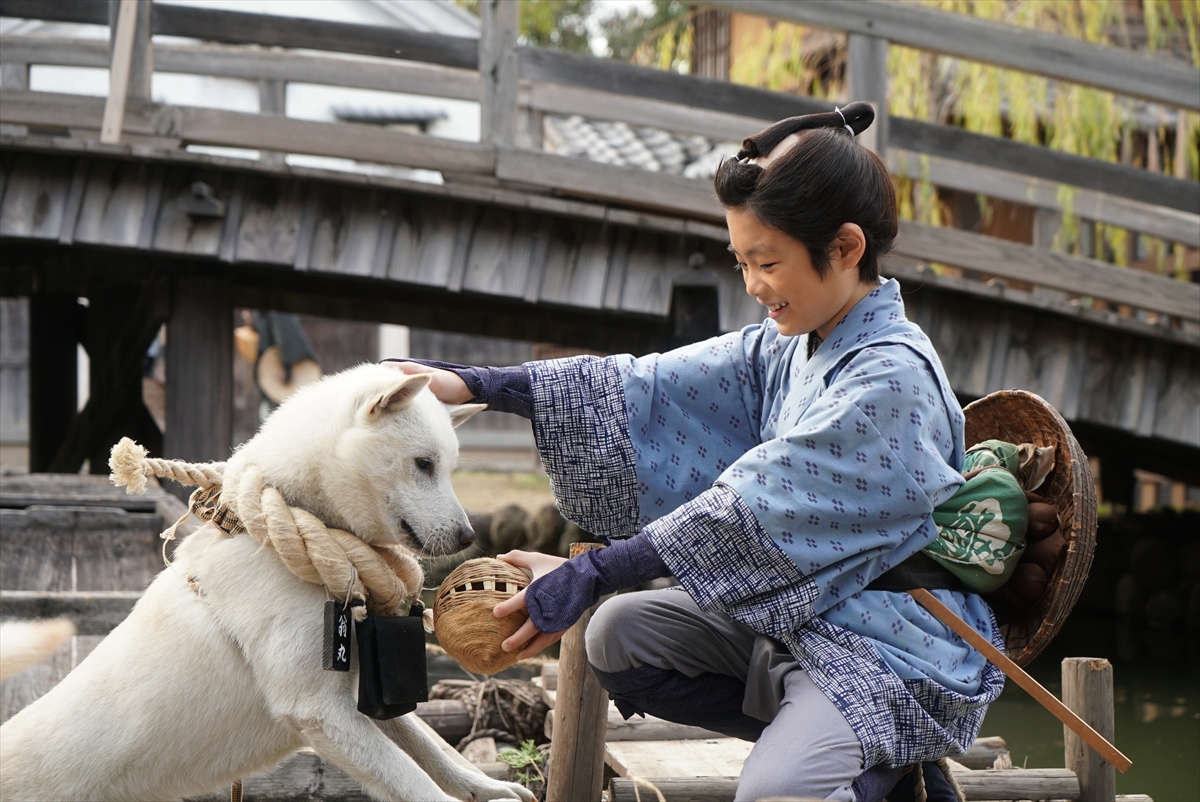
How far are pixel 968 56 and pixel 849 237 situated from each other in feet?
12.5

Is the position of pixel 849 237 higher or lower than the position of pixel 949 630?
higher

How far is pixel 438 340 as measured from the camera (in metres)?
18.8

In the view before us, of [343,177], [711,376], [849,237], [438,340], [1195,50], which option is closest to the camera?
[849,237]

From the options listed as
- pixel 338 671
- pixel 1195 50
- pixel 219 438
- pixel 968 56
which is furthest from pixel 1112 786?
pixel 1195 50

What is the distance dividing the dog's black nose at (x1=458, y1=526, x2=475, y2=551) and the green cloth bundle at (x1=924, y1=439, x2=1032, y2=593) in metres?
0.90

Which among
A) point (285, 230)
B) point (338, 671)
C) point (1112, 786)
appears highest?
point (285, 230)

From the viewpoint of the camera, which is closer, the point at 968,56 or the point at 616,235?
the point at 968,56

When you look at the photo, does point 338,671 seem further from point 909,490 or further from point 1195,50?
point 1195,50

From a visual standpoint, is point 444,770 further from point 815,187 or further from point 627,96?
point 627,96

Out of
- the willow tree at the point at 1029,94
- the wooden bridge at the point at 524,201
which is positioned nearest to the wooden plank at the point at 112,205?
the wooden bridge at the point at 524,201

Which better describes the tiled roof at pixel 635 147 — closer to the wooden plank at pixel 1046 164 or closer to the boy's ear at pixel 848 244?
the wooden plank at pixel 1046 164

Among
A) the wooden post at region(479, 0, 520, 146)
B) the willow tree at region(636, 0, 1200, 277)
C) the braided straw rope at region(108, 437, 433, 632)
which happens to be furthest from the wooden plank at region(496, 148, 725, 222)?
the braided straw rope at region(108, 437, 433, 632)

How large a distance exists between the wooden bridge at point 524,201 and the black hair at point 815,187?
Answer: 345cm

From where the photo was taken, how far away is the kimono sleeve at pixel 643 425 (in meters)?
2.54
